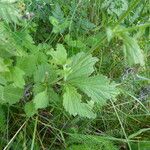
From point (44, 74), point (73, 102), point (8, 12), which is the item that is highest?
point (8, 12)

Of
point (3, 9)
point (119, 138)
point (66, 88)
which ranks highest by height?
point (3, 9)

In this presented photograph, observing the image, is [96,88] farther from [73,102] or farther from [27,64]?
[27,64]

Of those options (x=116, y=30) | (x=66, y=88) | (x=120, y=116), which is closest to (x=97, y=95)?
(x=66, y=88)

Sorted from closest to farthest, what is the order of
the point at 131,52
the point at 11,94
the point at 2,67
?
the point at 131,52 < the point at 2,67 < the point at 11,94

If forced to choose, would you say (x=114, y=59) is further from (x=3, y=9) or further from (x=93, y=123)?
(x=3, y=9)

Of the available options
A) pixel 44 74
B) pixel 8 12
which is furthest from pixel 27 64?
pixel 8 12

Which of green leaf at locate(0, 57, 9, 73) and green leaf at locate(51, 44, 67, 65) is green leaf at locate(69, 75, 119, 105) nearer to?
green leaf at locate(51, 44, 67, 65)
